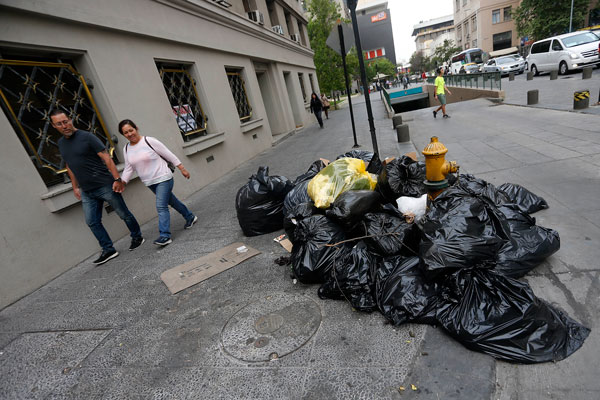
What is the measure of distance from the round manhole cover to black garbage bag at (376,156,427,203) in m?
1.48

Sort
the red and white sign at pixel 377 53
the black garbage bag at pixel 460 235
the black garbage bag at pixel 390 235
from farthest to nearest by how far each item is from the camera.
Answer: the red and white sign at pixel 377 53, the black garbage bag at pixel 390 235, the black garbage bag at pixel 460 235

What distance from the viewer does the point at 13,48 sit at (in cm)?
381

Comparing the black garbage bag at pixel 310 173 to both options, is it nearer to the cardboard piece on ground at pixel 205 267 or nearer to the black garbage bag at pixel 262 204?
the black garbage bag at pixel 262 204

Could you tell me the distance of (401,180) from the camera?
3.33m

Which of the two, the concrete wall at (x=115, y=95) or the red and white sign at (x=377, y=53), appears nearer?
the concrete wall at (x=115, y=95)

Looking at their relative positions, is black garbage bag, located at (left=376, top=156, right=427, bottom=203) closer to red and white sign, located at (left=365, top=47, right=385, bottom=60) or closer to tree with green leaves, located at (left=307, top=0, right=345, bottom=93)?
tree with green leaves, located at (left=307, top=0, right=345, bottom=93)

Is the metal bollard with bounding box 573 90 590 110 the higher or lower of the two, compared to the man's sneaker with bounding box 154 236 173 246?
lower

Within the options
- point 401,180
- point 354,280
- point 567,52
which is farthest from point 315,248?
point 567,52

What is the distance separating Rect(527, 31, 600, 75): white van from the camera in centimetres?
1420

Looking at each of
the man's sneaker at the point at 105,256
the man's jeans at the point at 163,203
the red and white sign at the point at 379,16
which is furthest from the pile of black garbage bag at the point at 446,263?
the red and white sign at the point at 379,16

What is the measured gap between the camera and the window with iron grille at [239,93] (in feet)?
31.0

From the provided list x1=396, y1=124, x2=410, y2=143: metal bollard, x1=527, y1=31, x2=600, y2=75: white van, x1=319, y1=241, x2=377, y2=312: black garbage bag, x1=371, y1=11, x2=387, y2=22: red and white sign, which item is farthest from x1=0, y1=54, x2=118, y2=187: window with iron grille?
x1=371, y1=11, x2=387, y2=22: red and white sign

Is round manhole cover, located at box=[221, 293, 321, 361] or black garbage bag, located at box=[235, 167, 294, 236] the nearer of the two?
round manhole cover, located at box=[221, 293, 321, 361]

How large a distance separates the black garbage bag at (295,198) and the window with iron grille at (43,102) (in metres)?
3.12
